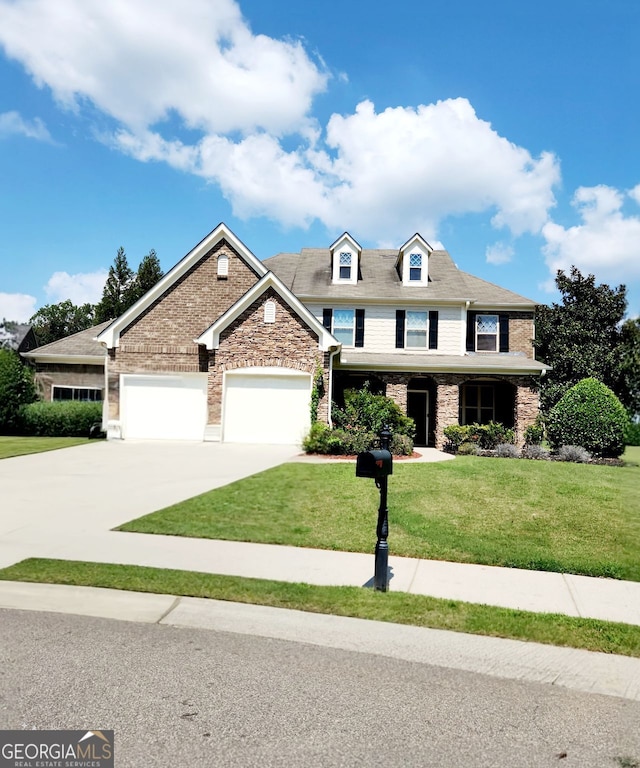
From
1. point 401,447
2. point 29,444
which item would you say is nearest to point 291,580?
point 401,447

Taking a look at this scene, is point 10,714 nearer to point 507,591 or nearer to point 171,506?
Answer: point 507,591

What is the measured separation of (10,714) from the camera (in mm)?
3428

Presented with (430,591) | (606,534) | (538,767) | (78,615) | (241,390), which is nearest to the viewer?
(538,767)

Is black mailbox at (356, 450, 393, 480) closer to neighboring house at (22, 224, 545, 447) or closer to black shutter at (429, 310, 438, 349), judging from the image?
neighboring house at (22, 224, 545, 447)

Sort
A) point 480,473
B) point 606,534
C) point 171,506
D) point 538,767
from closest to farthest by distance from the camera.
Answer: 1. point 538,767
2. point 606,534
3. point 171,506
4. point 480,473

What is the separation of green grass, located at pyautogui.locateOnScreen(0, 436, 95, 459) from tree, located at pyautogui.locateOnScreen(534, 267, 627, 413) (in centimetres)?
2225

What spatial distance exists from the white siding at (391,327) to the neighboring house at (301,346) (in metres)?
0.04

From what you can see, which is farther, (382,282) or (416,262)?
(382,282)

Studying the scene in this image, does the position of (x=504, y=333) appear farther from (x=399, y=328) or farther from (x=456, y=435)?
(x=456, y=435)

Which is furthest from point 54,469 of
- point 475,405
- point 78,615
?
point 475,405

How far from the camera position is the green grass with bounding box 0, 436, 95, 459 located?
17.1 metres

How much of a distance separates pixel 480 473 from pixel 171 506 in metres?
7.10

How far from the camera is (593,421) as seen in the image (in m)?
19.5

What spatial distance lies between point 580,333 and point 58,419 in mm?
25753
